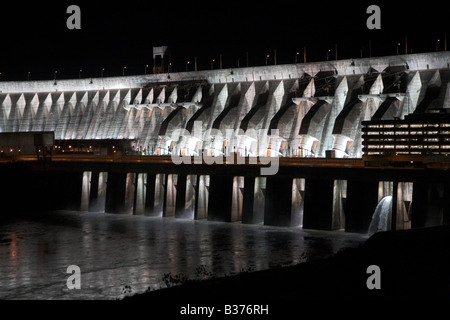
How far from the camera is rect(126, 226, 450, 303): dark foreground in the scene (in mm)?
16797

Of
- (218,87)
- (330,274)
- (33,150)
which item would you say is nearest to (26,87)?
(33,150)

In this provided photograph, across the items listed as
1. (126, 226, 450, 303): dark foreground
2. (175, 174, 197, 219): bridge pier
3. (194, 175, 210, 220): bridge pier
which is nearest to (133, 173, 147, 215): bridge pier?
(175, 174, 197, 219): bridge pier

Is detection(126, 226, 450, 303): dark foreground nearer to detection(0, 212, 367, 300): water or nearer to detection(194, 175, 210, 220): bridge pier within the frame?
detection(0, 212, 367, 300): water

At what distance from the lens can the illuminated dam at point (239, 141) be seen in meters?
45.2

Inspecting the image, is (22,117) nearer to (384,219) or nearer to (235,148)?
(235,148)

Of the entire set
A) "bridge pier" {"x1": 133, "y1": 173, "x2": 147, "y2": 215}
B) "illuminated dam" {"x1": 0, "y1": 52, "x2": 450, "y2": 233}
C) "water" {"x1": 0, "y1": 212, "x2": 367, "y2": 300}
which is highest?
"illuminated dam" {"x1": 0, "y1": 52, "x2": 450, "y2": 233}

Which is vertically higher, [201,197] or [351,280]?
[351,280]

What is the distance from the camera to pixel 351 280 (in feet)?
59.2

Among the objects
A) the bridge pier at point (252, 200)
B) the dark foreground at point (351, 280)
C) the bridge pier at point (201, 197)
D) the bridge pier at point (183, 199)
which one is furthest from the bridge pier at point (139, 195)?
the dark foreground at point (351, 280)

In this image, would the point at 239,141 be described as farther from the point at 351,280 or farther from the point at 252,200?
the point at 351,280

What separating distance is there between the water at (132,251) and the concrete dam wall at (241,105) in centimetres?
1941

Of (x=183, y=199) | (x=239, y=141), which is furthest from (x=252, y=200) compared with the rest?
(x=239, y=141)

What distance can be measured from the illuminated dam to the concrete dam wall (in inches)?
6.2

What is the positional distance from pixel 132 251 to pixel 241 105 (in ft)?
128
